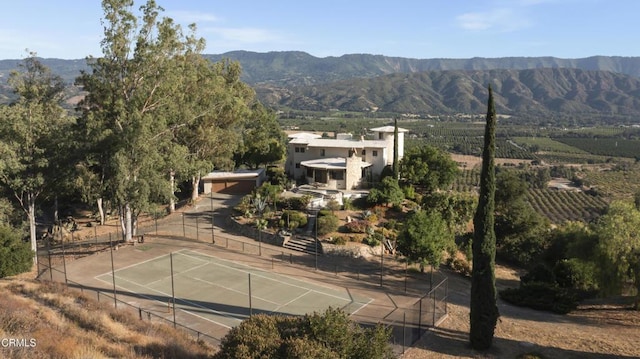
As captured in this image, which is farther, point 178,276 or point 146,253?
point 146,253

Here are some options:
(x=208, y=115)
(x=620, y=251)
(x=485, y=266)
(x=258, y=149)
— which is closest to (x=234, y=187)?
(x=258, y=149)

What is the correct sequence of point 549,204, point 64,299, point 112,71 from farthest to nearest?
1. point 549,204
2. point 112,71
3. point 64,299

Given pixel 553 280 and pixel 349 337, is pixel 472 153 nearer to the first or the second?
pixel 553 280

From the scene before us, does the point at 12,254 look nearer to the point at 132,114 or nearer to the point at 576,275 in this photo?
the point at 132,114

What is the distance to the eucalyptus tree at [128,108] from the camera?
105 ft

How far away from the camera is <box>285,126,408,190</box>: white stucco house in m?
45.7

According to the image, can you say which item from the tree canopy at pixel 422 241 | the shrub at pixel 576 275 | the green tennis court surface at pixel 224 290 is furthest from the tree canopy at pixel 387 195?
the green tennis court surface at pixel 224 290

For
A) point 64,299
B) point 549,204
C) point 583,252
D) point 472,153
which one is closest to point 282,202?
point 64,299

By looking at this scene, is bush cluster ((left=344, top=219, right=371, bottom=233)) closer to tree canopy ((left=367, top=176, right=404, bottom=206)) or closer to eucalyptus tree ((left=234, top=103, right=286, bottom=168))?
tree canopy ((left=367, top=176, right=404, bottom=206))

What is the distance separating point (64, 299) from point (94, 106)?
17701mm

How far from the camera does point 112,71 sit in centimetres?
3275

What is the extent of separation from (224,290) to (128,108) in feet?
52.1

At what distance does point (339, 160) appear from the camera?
158 feet

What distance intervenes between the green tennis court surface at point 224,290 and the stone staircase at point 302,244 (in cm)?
496
